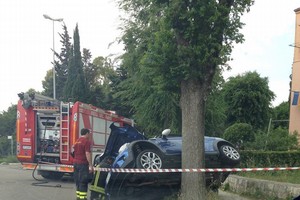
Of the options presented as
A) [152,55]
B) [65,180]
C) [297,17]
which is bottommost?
[65,180]

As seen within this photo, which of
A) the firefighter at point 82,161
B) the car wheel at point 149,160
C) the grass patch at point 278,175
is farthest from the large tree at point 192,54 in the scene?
the firefighter at point 82,161

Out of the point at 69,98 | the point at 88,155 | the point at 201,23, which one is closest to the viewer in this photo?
the point at 201,23

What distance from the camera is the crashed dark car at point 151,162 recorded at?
29.5 ft

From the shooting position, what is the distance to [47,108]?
15.4m

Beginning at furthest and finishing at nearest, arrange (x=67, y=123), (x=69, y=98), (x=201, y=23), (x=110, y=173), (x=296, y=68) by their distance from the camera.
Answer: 1. (x=69, y=98)
2. (x=296, y=68)
3. (x=67, y=123)
4. (x=110, y=173)
5. (x=201, y=23)

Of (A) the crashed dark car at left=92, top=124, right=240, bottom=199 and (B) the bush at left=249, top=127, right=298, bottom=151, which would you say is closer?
(A) the crashed dark car at left=92, top=124, right=240, bottom=199

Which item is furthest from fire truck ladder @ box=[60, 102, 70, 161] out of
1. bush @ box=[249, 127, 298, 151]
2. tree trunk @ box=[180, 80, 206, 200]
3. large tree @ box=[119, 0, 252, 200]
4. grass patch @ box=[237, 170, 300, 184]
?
tree trunk @ box=[180, 80, 206, 200]

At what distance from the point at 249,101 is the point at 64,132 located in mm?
16827

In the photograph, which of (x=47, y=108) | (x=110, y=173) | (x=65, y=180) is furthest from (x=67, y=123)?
(x=110, y=173)

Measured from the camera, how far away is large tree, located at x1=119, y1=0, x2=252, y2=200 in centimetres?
827

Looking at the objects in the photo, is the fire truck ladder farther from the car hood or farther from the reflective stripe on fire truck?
the car hood

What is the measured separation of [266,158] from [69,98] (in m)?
28.7

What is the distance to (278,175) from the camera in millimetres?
10633

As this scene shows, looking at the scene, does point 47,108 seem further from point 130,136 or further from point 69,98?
point 69,98
